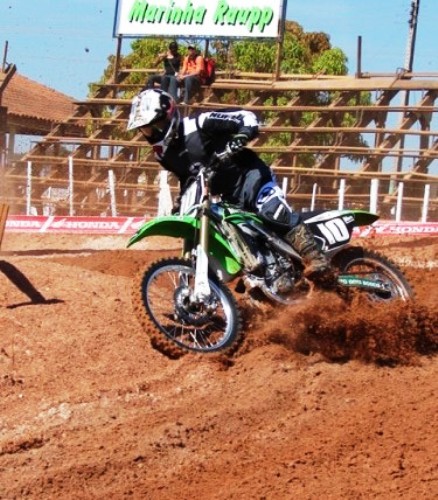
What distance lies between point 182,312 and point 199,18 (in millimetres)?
17495

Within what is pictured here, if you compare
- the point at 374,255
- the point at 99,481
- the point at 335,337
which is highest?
the point at 374,255

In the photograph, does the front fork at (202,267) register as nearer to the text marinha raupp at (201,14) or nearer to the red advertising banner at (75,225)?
the red advertising banner at (75,225)

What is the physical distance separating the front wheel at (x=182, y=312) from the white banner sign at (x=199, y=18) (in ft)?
54.7

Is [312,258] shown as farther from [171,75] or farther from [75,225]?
[171,75]

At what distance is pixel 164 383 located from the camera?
21.9 ft

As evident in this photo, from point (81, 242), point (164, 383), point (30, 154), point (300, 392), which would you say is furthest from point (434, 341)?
point (30, 154)

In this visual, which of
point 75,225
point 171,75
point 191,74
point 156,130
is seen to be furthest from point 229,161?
point 191,74

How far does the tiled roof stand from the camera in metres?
40.7

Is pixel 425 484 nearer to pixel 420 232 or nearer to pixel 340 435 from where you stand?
pixel 340 435

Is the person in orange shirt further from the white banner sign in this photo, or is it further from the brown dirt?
the brown dirt

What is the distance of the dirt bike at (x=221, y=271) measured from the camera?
711cm

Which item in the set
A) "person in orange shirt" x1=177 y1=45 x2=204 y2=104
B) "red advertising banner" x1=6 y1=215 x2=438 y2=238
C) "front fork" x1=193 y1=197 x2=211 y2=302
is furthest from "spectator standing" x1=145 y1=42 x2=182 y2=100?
"front fork" x1=193 y1=197 x2=211 y2=302

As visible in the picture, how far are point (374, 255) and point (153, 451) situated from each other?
318 cm

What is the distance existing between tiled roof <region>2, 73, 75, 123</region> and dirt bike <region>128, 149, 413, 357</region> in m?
31.6
